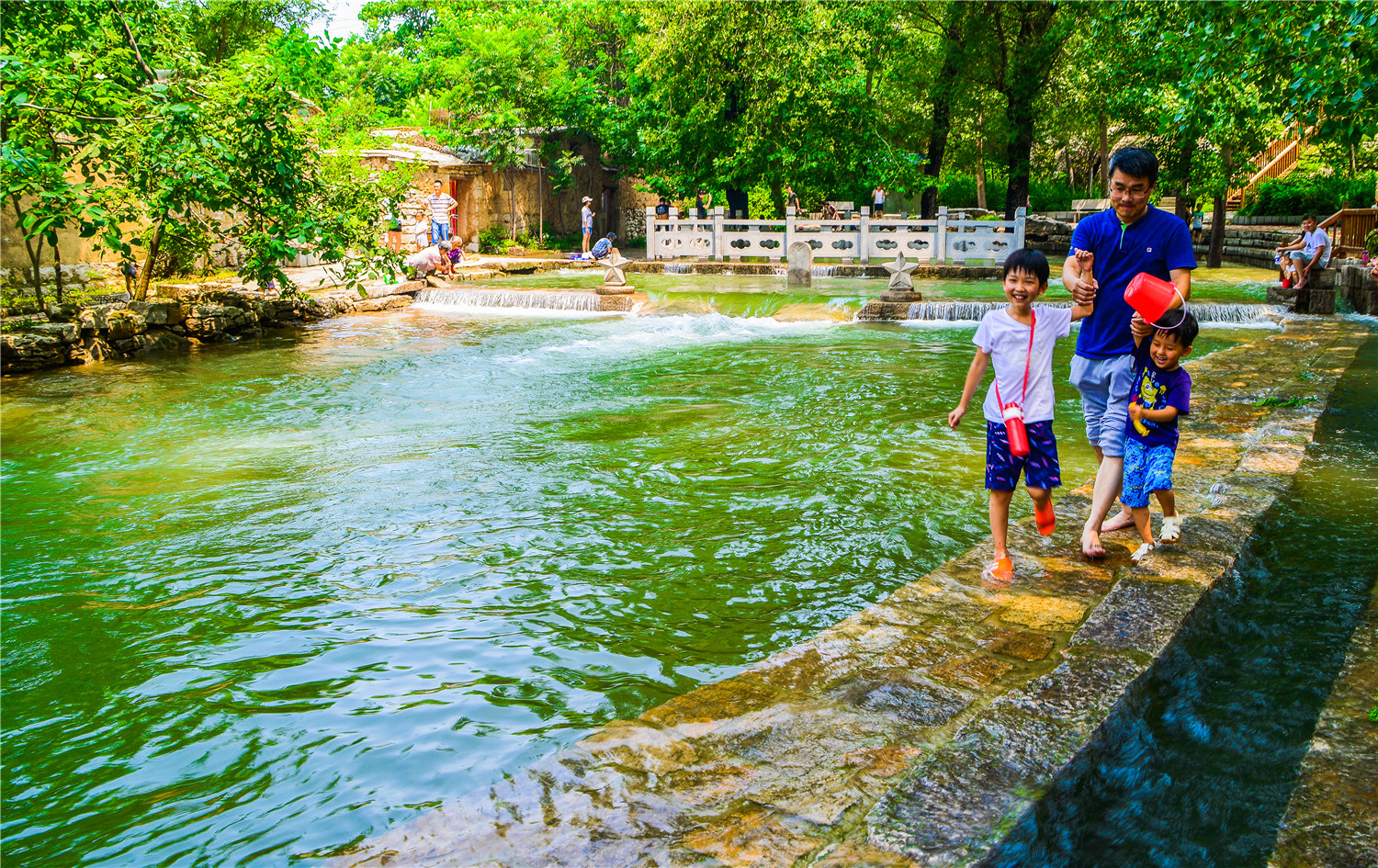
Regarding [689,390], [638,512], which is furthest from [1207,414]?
[689,390]

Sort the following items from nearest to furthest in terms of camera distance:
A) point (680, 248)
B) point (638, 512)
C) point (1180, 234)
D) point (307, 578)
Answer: point (1180, 234)
point (307, 578)
point (638, 512)
point (680, 248)

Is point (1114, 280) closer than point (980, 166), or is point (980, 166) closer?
point (1114, 280)

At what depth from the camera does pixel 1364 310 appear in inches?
634

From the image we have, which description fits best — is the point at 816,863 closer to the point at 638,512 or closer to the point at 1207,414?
the point at 638,512

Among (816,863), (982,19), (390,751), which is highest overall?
(982,19)

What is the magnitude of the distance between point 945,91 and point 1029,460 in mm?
23471

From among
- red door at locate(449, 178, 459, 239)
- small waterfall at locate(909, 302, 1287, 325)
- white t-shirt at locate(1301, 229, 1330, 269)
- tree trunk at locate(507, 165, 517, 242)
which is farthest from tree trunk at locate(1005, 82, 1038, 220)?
red door at locate(449, 178, 459, 239)

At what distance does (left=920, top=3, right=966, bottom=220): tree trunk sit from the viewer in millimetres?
24688

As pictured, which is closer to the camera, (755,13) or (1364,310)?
(1364,310)

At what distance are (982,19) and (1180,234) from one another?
73.7ft

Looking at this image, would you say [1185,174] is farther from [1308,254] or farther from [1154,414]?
[1154,414]

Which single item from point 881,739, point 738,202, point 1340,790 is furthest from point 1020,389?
point 738,202

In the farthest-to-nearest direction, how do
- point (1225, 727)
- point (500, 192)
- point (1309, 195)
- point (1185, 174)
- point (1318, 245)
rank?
point (500, 192) → point (1309, 195) → point (1185, 174) → point (1318, 245) → point (1225, 727)

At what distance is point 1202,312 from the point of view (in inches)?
633
